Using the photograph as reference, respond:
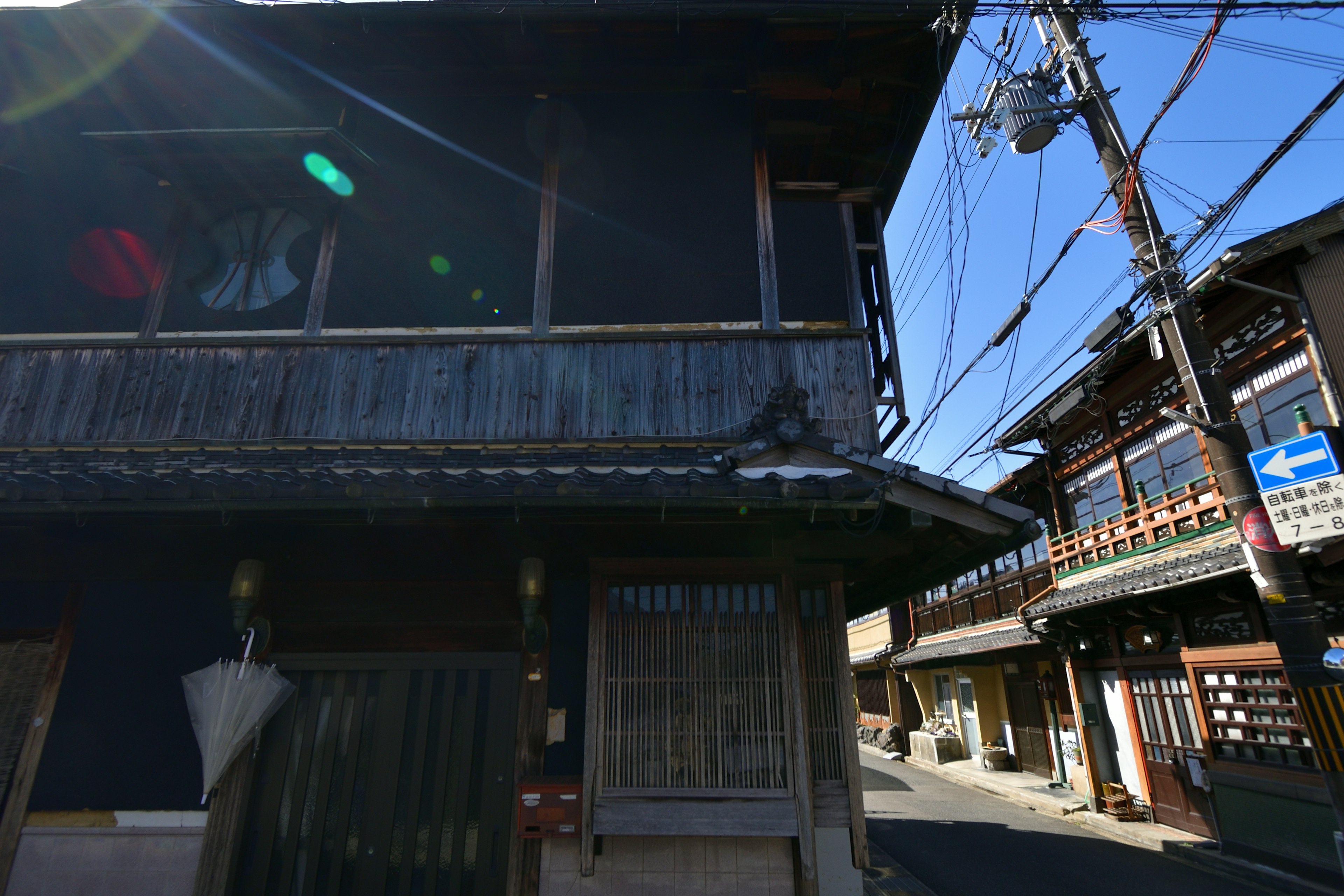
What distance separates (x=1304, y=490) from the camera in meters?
6.72

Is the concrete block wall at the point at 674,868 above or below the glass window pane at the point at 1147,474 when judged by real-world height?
below

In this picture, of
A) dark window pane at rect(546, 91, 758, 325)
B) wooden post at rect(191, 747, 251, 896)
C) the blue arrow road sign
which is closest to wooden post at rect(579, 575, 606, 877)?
wooden post at rect(191, 747, 251, 896)

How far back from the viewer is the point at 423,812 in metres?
5.27

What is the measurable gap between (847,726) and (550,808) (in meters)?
2.44

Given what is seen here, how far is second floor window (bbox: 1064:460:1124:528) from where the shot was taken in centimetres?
1562

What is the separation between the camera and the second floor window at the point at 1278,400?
970cm

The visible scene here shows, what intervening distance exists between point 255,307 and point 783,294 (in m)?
5.74

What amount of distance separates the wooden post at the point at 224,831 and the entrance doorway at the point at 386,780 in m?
0.08

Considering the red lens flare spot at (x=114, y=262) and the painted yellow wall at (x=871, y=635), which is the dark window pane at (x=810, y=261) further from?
the painted yellow wall at (x=871, y=635)

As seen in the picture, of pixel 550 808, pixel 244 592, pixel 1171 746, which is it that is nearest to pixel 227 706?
pixel 244 592

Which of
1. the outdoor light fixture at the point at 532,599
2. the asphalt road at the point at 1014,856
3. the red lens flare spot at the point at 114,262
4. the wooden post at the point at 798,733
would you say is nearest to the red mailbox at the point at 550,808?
the outdoor light fixture at the point at 532,599

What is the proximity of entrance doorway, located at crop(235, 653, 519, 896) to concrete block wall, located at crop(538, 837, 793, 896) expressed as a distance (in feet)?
1.74

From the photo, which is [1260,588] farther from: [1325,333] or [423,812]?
[423,812]

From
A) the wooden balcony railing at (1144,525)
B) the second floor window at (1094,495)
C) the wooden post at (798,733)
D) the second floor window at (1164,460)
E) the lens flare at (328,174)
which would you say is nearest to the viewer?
the wooden post at (798,733)
